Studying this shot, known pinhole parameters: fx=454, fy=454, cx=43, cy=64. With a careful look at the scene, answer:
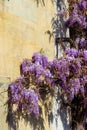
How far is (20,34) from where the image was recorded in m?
7.89

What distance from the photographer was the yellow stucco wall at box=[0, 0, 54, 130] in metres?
7.41

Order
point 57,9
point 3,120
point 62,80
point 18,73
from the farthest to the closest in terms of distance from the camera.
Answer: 1. point 57,9
2. point 62,80
3. point 18,73
4. point 3,120

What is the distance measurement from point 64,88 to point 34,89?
0.75 m

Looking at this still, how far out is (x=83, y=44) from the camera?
30.9 ft

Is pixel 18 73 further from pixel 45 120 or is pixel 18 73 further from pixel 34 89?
pixel 45 120

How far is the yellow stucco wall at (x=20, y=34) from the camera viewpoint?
7.41 meters

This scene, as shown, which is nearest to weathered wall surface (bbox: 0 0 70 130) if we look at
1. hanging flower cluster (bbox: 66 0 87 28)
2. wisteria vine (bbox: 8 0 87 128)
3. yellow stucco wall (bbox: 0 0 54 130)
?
yellow stucco wall (bbox: 0 0 54 130)

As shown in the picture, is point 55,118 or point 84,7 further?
point 84,7

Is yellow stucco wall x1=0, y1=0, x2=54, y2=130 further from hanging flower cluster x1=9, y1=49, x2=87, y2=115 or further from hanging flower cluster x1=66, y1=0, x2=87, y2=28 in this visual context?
hanging flower cluster x1=66, y1=0, x2=87, y2=28

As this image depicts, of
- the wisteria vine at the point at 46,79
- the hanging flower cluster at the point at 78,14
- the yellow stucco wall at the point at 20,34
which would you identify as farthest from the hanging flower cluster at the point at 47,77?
the hanging flower cluster at the point at 78,14

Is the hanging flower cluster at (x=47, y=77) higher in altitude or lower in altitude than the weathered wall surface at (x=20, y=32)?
lower

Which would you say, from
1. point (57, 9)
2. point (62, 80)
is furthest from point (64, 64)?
point (57, 9)

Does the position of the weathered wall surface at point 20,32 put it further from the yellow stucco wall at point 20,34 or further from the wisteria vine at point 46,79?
the wisteria vine at point 46,79

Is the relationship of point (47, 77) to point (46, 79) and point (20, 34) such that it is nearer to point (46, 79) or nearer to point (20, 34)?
point (46, 79)
